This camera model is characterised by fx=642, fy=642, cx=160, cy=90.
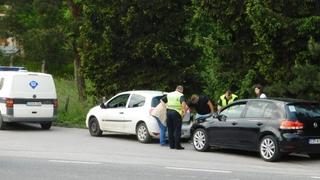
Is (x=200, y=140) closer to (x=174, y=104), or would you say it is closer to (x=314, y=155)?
(x=174, y=104)

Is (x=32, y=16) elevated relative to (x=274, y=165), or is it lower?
elevated

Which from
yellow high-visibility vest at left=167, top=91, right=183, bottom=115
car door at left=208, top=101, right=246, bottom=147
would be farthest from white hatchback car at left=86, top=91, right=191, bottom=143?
car door at left=208, top=101, right=246, bottom=147

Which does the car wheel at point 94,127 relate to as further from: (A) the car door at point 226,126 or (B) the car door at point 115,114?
(A) the car door at point 226,126

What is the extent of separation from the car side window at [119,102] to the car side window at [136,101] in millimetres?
303

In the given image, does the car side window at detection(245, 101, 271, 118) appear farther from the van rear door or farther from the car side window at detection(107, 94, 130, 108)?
the van rear door

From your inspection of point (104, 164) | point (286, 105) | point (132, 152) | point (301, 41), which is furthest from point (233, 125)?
point (301, 41)

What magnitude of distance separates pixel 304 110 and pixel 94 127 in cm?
797

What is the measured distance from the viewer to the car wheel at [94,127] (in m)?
20.2

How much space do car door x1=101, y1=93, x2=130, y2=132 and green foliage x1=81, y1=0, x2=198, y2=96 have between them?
14.1ft

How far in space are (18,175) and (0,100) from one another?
1112cm

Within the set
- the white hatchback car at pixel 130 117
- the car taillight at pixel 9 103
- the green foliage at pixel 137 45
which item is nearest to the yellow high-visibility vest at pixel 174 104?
the white hatchback car at pixel 130 117

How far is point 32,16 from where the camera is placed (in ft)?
192

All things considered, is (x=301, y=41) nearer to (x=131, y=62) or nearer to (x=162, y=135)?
(x=162, y=135)

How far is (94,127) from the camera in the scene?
66.9 ft
